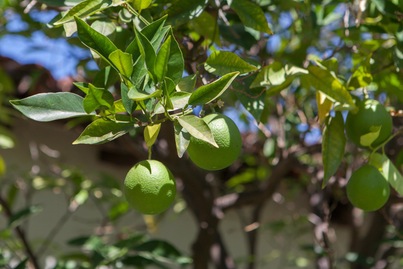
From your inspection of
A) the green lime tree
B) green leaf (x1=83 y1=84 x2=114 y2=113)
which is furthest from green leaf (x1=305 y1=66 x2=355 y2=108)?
green leaf (x1=83 y1=84 x2=114 y2=113)

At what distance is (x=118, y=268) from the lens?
183 cm

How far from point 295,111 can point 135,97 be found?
1.40 meters

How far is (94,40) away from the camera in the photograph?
0.93m

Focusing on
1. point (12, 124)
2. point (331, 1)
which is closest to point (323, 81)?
point (331, 1)

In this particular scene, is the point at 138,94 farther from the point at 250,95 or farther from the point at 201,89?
the point at 250,95

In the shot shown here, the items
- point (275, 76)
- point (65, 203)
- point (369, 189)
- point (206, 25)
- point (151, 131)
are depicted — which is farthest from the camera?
point (65, 203)

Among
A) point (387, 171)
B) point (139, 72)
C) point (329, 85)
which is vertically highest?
point (139, 72)

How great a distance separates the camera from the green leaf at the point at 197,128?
2.88ft

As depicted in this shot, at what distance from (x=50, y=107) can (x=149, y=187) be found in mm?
192

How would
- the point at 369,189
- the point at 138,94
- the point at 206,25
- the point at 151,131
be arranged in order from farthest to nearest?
the point at 206,25 → the point at 369,189 → the point at 151,131 → the point at 138,94

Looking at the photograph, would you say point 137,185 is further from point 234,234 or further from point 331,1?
point 234,234

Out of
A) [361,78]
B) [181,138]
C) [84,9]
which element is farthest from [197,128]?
[361,78]

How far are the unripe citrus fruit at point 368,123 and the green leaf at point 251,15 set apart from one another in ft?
0.77

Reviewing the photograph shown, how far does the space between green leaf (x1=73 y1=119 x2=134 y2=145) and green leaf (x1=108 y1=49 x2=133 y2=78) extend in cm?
8
